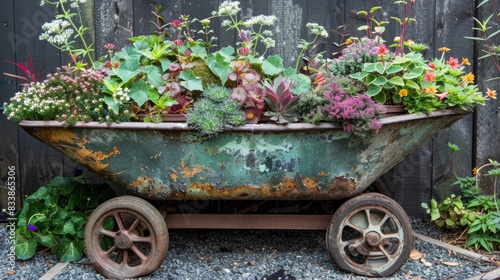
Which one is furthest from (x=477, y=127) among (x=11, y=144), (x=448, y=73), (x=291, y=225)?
(x=11, y=144)

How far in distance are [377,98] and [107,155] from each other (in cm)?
132

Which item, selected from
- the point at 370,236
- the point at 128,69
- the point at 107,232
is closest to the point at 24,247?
the point at 107,232

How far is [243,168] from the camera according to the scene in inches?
103

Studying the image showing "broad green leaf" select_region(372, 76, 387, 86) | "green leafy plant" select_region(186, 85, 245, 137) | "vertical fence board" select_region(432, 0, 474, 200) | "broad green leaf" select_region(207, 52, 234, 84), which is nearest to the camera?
"green leafy plant" select_region(186, 85, 245, 137)

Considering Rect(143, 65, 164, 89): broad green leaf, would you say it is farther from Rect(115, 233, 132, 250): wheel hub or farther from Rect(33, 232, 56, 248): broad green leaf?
Rect(33, 232, 56, 248): broad green leaf

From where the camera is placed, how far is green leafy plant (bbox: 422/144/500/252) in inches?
122

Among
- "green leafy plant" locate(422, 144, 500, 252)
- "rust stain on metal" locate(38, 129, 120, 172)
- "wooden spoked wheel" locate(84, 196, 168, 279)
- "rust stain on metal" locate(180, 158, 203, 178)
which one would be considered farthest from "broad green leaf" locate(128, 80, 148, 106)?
"green leafy plant" locate(422, 144, 500, 252)

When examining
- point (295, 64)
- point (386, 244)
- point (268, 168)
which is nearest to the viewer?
point (268, 168)

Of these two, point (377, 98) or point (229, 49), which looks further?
point (229, 49)

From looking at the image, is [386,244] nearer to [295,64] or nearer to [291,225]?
[291,225]

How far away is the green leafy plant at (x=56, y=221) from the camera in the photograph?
2.93m

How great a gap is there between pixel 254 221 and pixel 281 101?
0.71 m

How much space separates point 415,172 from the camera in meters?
3.49

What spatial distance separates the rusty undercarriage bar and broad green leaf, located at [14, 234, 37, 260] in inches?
30.3
